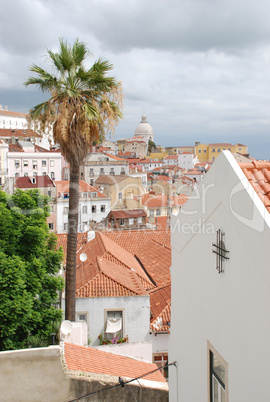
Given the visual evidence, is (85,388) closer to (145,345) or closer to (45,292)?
(145,345)

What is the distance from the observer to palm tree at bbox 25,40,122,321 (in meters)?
10.3

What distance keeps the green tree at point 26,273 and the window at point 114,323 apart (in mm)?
1732

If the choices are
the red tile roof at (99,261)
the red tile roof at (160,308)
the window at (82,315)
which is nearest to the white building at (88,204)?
the red tile roof at (99,261)

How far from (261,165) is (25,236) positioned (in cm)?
958

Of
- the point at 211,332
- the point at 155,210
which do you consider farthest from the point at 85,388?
the point at 155,210

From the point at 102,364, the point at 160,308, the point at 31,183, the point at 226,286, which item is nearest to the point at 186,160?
the point at 31,183

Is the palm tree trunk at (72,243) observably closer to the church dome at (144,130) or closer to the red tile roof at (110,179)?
the red tile roof at (110,179)

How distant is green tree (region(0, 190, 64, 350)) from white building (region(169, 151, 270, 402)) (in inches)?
247

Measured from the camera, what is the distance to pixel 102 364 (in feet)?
28.7

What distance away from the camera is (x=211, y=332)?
4.61 m

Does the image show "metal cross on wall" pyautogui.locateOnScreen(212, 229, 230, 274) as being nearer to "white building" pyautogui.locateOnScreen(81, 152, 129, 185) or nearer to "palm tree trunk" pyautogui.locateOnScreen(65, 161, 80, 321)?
"palm tree trunk" pyautogui.locateOnScreen(65, 161, 80, 321)

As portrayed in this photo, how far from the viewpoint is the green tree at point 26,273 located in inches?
412

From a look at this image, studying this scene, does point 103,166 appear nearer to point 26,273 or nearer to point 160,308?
point 160,308

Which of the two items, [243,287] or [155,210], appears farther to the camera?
[155,210]
